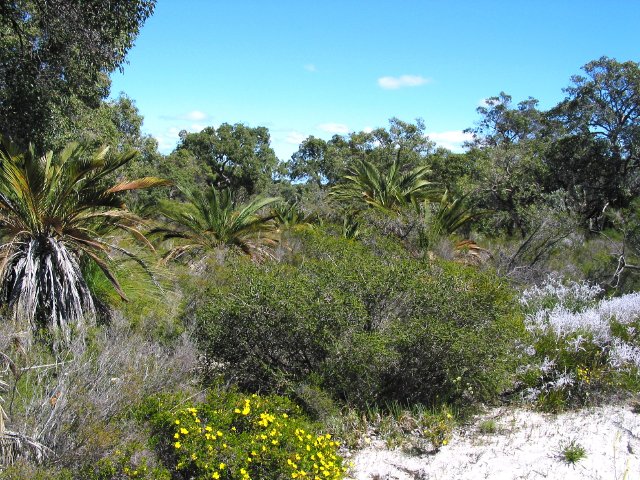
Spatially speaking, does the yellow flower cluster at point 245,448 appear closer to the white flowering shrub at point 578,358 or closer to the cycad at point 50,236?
the cycad at point 50,236

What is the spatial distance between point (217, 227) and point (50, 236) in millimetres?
5907

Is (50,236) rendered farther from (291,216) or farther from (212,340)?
(291,216)

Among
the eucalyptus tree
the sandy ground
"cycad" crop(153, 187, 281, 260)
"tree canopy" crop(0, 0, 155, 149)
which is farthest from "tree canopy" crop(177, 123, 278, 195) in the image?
the sandy ground

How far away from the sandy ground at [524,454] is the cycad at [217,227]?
7.00 m

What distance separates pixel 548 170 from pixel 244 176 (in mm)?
24991

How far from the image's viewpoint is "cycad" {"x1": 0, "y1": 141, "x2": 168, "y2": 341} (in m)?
6.23

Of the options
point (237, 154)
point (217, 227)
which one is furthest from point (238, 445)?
point (237, 154)

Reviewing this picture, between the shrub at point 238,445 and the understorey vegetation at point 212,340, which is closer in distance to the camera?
the shrub at point 238,445

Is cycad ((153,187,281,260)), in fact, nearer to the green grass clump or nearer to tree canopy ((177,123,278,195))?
the green grass clump

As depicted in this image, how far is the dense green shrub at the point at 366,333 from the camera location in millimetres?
5910

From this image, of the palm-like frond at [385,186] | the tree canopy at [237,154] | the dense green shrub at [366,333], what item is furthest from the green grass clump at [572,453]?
the tree canopy at [237,154]

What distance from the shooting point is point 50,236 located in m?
6.52

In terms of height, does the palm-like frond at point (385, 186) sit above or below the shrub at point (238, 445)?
above

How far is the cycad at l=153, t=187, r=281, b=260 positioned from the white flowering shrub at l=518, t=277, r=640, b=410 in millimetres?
6348
